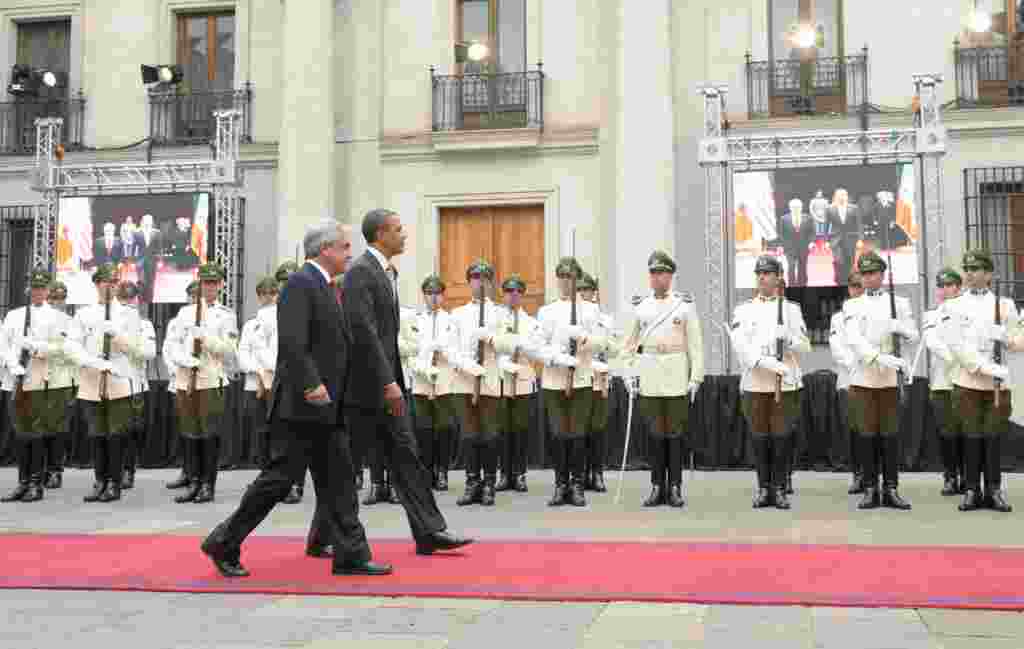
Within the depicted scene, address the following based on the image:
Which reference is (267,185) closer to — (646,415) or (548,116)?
(548,116)

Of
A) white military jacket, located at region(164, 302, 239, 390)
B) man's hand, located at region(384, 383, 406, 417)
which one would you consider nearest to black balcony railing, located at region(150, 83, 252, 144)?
white military jacket, located at region(164, 302, 239, 390)

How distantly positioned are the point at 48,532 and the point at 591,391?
4.59 m

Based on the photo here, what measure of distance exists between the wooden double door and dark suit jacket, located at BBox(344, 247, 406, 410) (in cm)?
1207

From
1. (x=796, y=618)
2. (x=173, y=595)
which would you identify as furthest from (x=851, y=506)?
(x=173, y=595)

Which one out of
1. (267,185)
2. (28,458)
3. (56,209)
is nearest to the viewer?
(28,458)

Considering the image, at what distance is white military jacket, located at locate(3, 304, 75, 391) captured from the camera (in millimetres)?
11133

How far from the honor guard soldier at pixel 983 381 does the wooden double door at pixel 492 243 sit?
10.0m

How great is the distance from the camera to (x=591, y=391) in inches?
411

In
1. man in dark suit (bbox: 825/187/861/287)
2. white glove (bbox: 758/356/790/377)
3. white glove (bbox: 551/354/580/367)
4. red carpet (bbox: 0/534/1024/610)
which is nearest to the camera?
red carpet (bbox: 0/534/1024/610)

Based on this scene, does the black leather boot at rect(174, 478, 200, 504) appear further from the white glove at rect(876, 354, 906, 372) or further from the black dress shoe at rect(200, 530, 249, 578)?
the white glove at rect(876, 354, 906, 372)

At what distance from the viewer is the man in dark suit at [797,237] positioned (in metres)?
16.2

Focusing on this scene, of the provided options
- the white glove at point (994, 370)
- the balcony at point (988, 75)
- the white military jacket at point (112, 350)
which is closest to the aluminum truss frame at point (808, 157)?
the balcony at point (988, 75)

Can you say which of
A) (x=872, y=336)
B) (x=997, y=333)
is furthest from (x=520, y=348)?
(x=997, y=333)

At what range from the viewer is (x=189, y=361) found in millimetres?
10750
